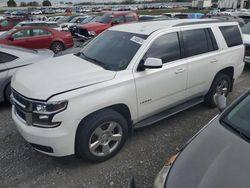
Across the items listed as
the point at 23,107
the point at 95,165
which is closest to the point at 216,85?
the point at 95,165

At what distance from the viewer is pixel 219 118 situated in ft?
7.75

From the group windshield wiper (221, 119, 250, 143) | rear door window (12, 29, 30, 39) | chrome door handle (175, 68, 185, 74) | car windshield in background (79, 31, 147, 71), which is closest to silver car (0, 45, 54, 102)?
car windshield in background (79, 31, 147, 71)

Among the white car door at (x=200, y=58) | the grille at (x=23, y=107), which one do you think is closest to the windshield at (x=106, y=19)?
the white car door at (x=200, y=58)

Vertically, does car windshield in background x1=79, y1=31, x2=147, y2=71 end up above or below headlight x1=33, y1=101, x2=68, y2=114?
above

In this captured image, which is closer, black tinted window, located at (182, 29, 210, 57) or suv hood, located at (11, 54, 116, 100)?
suv hood, located at (11, 54, 116, 100)

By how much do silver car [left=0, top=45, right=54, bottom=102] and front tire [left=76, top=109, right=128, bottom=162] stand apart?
108 inches

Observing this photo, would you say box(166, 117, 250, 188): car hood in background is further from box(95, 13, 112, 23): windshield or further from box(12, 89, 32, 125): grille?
box(95, 13, 112, 23): windshield

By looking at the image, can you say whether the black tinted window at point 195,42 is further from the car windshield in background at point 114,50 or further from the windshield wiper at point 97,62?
the windshield wiper at point 97,62

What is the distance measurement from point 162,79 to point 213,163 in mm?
1853

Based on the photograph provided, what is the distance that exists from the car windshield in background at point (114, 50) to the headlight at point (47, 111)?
0.94 metres

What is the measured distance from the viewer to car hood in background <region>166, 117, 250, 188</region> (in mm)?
1697

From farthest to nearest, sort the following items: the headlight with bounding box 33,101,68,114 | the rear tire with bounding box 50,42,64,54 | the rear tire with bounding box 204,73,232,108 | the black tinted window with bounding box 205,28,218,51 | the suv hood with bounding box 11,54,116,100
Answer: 1. the rear tire with bounding box 50,42,64,54
2. the rear tire with bounding box 204,73,232,108
3. the black tinted window with bounding box 205,28,218,51
4. the suv hood with bounding box 11,54,116,100
5. the headlight with bounding box 33,101,68,114

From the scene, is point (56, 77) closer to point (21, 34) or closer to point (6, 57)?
point (6, 57)

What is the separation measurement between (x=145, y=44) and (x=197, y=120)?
1.85 m
